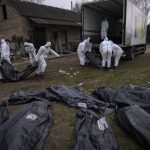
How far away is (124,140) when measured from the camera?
13.5 ft

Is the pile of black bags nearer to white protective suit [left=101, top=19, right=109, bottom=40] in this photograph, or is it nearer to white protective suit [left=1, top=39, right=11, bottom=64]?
white protective suit [left=1, top=39, right=11, bottom=64]

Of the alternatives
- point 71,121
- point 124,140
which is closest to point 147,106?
point 124,140

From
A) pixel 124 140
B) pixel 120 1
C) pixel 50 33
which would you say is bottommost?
pixel 124 140

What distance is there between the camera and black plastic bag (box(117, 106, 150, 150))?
3.65 metres

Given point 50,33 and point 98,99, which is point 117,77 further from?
point 50,33

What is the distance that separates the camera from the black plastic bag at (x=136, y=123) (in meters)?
3.65

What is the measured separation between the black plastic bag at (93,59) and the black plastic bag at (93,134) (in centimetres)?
678

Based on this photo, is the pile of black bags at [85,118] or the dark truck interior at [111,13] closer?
the pile of black bags at [85,118]

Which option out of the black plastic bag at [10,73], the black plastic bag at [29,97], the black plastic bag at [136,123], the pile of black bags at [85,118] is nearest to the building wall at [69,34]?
the black plastic bag at [10,73]

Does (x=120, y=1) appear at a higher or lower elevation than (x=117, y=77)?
higher

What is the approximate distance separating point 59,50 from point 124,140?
1999 cm

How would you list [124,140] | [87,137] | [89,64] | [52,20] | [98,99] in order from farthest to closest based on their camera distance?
[52,20]
[89,64]
[98,99]
[124,140]
[87,137]

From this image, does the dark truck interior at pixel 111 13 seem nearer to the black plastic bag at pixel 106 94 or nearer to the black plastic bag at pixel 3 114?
the black plastic bag at pixel 106 94

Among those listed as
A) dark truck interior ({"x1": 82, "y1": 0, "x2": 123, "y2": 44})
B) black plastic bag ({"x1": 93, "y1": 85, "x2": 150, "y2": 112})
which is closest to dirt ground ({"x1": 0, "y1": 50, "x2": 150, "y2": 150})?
black plastic bag ({"x1": 93, "y1": 85, "x2": 150, "y2": 112})
